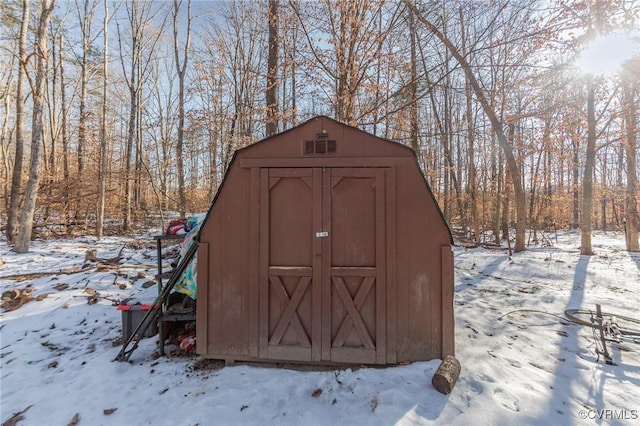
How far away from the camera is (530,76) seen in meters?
9.34

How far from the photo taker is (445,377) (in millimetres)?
2621

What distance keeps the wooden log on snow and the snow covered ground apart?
75mm

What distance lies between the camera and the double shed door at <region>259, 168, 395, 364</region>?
3043 millimetres

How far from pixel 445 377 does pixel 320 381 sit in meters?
1.25

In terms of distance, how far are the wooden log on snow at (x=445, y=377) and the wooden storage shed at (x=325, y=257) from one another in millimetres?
214

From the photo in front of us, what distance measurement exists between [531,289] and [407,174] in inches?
201

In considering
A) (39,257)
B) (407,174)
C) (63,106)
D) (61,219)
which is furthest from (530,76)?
(63,106)

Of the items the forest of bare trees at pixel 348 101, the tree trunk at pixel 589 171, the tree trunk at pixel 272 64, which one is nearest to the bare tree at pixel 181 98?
the forest of bare trees at pixel 348 101

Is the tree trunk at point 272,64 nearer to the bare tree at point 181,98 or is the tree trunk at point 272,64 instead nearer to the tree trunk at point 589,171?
the bare tree at point 181,98

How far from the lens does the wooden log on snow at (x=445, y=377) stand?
261cm

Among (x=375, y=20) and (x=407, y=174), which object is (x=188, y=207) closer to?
(x=375, y=20)

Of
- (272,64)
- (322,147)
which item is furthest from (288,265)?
(272,64)

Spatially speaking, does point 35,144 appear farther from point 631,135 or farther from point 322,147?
point 631,135

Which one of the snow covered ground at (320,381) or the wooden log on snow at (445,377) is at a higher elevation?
the wooden log on snow at (445,377)
